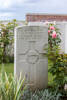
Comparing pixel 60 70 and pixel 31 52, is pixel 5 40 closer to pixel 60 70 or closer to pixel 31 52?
pixel 31 52

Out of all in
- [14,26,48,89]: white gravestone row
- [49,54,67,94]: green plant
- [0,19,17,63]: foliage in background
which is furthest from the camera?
[0,19,17,63]: foliage in background

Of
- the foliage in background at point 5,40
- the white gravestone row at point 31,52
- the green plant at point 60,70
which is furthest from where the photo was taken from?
the foliage in background at point 5,40

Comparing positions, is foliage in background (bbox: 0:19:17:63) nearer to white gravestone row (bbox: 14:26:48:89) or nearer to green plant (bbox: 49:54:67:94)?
white gravestone row (bbox: 14:26:48:89)

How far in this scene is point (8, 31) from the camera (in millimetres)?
10453

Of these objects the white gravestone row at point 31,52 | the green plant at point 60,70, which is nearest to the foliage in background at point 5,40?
the white gravestone row at point 31,52

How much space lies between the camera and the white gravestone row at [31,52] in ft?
16.0

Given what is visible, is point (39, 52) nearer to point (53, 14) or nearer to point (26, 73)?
point (26, 73)

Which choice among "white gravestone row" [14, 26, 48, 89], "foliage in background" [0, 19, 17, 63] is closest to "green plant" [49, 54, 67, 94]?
"white gravestone row" [14, 26, 48, 89]

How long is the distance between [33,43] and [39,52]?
0.78 feet

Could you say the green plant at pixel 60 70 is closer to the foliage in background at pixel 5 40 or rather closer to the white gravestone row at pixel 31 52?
the white gravestone row at pixel 31 52

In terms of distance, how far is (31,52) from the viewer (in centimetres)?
495

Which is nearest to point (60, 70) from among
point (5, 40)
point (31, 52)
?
point (31, 52)

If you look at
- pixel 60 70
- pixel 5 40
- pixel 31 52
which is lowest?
pixel 60 70

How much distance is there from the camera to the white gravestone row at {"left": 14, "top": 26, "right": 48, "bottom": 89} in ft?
16.0
